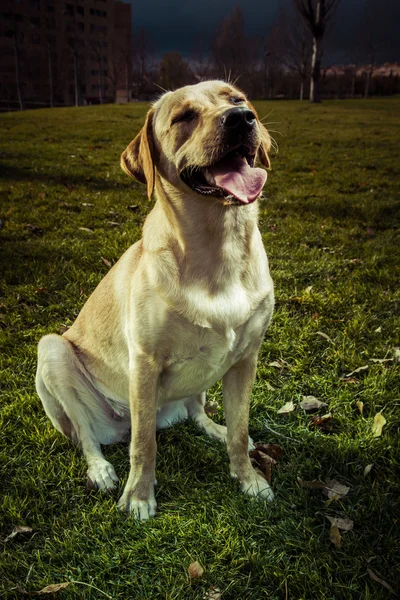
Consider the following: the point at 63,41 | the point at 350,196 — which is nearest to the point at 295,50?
the point at 63,41

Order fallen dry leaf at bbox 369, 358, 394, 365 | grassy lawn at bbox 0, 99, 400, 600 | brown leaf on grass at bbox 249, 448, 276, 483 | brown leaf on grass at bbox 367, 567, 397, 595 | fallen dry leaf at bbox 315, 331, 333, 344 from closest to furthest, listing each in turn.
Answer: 1. brown leaf on grass at bbox 367, 567, 397, 595
2. grassy lawn at bbox 0, 99, 400, 600
3. brown leaf on grass at bbox 249, 448, 276, 483
4. fallen dry leaf at bbox 369, 358, 394, 365
5. fallen dry leaf at bbox 315, 331, 333, 344

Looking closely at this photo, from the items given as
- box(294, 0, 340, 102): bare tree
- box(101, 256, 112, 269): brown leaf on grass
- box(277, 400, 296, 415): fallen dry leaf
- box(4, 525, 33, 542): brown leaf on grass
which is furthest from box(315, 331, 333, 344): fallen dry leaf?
box(294, 0, 340, 102): bare tree

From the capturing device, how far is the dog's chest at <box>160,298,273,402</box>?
2139 mm

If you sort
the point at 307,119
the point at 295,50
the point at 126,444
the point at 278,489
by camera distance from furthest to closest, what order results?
the point at 295,50
the point at 307,119
the point at 126,444
the point at 278,489

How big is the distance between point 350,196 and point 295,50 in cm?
4845

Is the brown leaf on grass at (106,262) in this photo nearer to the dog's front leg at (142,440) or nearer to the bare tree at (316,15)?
the dog's front leg at (142,440)

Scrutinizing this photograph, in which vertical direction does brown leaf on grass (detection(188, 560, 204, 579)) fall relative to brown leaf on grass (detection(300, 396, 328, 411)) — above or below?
below

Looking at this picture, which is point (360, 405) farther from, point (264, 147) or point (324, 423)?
point (264, 147)

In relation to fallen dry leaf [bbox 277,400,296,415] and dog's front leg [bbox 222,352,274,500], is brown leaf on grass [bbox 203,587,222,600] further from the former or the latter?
fallen dry leaf [bbox 277,400,296,415]

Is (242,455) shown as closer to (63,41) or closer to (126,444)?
(126,444)

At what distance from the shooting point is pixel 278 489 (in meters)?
2.50

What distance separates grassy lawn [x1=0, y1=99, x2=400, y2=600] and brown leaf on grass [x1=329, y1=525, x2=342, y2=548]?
0.03 m

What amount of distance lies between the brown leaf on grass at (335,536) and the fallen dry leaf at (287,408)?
2.95 feet

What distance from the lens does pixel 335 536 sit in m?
2.16
